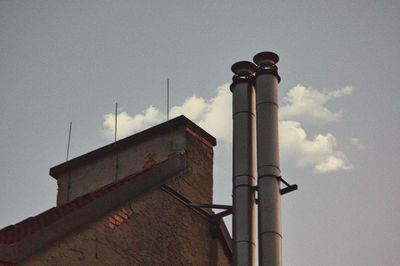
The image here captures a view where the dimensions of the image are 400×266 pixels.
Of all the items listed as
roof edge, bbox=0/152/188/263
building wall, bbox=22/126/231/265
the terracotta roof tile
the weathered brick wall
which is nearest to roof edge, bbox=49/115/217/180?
building wall, bbox=22/126/231/265

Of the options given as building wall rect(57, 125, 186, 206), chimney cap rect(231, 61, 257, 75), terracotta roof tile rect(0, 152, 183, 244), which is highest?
chimney cap rect(231, 61, 257, 75)

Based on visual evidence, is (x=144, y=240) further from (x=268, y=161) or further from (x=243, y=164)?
(x=268, y=161)

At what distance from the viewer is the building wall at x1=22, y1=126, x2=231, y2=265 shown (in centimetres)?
857

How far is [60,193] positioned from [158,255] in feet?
15.9

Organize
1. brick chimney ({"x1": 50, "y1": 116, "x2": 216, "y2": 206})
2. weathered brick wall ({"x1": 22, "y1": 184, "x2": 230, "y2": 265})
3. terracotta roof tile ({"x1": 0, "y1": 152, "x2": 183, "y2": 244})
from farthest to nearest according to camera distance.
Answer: brick chimney ({"x1": 50, "y1": 116, "x2": 216, "y2": 206}) → weathered brick wall ({"x1": 22, "y1": 184, "x2": 230, "y2": 265}) → terracotta roof tile ({"x1": 0, "y1": 152, "x2": 183, "y2": 244})

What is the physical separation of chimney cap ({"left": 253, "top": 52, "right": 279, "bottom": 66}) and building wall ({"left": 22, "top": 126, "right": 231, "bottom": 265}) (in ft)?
6.50

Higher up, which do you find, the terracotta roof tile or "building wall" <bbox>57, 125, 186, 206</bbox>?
"building wall" <bbox>57, 125, 186, 206</bbox>

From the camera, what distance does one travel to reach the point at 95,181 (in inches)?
531

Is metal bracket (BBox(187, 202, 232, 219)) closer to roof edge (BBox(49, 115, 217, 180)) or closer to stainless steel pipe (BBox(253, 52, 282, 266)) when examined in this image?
stainless steel pipe (BBox(253, 52, 282, 266))

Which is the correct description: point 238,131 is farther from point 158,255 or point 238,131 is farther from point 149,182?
point 158,255

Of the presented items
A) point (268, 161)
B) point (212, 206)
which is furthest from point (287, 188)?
point (212, 206)

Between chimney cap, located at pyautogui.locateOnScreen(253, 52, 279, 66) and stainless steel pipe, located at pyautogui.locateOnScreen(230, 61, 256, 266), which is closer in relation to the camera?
stainless steel pipe, located at pyautogui.locateOnScreen(230, 61, 256, 266)

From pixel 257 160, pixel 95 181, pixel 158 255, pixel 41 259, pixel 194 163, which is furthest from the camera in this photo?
pixel 95 181

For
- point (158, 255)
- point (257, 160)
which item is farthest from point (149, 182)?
point (257, 160)
